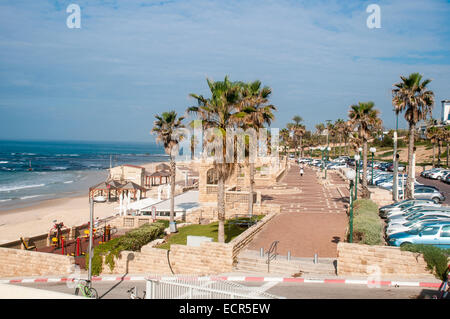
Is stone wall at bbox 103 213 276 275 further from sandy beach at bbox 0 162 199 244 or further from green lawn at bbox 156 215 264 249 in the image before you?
sandy beach at bbox 0 162 199 244

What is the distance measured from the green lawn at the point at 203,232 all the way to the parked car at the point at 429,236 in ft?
27.0

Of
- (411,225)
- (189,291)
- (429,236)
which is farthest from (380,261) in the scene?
(189,291)

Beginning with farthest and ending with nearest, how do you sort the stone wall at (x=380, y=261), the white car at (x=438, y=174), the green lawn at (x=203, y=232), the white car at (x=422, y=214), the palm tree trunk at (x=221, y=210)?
the white car at (x=438, y=174) → the green lawn at (x=203, y=232) → the white car at (x=422, y=214) → the palm tree trunk at (x=221, y=210) → the stone wall at (x=380, y=261)

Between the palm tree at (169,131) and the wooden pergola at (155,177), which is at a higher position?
the palm tree at (169,131)

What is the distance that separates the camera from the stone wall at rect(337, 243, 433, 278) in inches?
510

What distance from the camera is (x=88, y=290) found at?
40.9ft

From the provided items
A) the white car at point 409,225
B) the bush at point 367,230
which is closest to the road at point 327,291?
the bush at point 367,230

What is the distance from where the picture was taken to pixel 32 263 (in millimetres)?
18234

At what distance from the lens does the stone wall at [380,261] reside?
13.0 metres

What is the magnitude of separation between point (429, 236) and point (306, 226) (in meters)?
6.70

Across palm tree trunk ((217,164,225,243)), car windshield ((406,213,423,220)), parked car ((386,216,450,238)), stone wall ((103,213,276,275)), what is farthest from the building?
parked car ((386,216,450,238))

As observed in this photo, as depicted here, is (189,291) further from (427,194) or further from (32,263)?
(427,194)

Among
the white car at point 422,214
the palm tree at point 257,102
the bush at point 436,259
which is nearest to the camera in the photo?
the bush at point 436,259

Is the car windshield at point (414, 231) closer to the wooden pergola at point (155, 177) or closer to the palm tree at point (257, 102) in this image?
the palm tree at point (257, 102)
